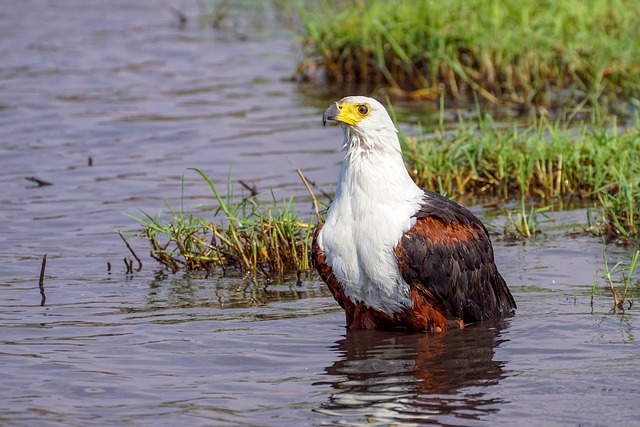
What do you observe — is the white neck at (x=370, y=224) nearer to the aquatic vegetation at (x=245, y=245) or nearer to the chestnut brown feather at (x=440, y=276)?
the chestnut brown feather at (x=440, y=276)

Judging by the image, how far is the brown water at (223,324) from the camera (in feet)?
14.9

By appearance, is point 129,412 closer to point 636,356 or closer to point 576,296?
point 636,356

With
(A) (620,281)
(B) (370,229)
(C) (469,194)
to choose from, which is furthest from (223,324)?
(C) (469,194)

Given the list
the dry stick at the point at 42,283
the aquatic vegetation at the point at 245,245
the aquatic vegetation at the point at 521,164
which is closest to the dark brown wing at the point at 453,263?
the aquatic vegetation at the point at 245,245

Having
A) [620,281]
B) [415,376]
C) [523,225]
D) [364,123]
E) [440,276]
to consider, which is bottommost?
[415,376]

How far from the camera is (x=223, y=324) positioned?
5.67 m

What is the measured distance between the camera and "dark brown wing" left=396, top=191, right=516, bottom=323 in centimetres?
516

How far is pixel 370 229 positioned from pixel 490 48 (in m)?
5.38

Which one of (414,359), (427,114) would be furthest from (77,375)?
(427,114)

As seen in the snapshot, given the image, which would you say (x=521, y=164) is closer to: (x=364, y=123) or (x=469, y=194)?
(x=469, y=194)

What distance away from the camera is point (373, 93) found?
1075cm

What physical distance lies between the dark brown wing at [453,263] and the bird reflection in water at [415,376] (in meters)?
0.12

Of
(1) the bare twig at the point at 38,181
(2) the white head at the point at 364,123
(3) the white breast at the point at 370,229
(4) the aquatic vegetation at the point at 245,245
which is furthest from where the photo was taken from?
(1) the bare twig at the point at 38,181

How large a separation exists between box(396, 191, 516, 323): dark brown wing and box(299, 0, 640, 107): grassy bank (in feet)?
14.5
